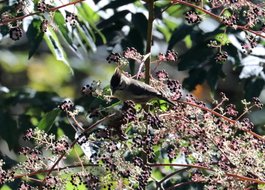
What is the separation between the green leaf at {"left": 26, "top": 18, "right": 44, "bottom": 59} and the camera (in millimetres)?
3865

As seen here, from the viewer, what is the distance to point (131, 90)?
284cm

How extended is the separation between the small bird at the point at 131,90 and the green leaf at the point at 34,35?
1108 millimetres

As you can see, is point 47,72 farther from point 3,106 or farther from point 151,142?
point 151,142

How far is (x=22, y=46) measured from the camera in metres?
6.76

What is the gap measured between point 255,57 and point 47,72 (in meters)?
3.71

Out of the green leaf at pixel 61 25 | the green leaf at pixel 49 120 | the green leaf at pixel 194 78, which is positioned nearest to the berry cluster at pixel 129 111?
the green leaf at pixel 49 120

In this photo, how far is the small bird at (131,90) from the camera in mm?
2828

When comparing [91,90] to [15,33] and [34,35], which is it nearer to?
[15,33]

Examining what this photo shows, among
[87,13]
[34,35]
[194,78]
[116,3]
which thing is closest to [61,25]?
[34,35]

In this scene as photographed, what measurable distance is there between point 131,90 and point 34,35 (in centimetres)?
124

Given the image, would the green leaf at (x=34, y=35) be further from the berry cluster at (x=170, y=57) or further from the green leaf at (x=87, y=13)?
the berry cluster at (x=170, y=57)

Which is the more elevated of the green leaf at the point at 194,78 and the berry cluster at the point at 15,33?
the green leaf at the point at 194,78

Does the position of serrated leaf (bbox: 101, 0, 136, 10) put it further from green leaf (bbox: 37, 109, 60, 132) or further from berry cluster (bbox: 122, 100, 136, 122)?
berry cluster (bbox: 122, 100, 136, 122)

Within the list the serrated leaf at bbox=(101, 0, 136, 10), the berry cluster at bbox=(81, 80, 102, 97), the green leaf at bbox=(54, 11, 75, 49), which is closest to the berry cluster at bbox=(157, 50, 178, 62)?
the berry cluster at bbox=(81, 80, 102, 97)
